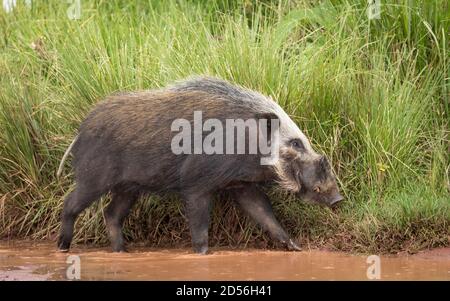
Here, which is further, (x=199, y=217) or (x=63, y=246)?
(x=63, y=246)

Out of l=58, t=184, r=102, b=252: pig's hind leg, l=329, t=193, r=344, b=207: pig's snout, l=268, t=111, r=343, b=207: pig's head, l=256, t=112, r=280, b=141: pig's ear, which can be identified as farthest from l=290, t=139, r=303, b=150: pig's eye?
l=58, t=184, r=102, b=252: pig's hind leg

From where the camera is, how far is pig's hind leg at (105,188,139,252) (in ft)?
26.2

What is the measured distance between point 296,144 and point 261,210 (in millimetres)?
565

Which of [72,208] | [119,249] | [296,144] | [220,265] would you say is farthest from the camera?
[119,249]

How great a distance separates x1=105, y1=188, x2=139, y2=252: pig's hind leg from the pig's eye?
4.27 ft

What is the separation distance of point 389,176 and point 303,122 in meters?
0.81

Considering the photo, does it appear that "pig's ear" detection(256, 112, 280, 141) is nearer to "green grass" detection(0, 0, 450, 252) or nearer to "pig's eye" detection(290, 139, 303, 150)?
"pig's eye" detection(290, 139, 303, 150)

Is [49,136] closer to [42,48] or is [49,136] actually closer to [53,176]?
[53,176]

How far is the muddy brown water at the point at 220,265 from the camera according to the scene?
674 centimetres

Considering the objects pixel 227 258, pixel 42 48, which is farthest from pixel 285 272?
pixel 42 48

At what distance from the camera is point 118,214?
26.2 ft

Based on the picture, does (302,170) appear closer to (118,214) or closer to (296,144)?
(296,144)

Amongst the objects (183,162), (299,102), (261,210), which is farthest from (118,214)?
(299,102)

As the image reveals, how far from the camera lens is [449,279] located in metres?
6.55
